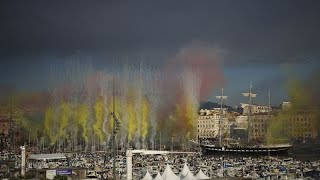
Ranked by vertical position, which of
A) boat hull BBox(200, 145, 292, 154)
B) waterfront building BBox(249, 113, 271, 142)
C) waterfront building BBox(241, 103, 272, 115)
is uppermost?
waterfront building BBox(241, 103, 272, 115)

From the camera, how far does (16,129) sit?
2719 inches

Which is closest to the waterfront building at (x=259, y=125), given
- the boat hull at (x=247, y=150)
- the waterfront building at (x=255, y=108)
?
the waterfront building at (x=255, y=108)

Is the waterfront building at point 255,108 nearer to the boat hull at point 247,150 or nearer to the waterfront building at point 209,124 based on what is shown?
the waterfront building at point 209,124

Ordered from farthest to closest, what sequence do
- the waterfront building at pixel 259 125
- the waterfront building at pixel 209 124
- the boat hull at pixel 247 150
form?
the waterfront building at pixel 209 124
the waterfront building at pixel 259 125
the boat hull at pixel 247 150

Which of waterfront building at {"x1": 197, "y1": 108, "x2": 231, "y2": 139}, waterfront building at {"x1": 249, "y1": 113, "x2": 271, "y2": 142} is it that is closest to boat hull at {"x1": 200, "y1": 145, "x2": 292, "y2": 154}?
waterfront building at {"x1": 249, "y1": 113, "x2": 271, "y2": 142}

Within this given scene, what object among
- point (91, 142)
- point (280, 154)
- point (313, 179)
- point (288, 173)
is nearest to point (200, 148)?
point (280, 154)

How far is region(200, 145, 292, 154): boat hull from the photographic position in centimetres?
6675

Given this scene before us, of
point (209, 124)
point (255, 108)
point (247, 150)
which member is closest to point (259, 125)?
point (209, 124)

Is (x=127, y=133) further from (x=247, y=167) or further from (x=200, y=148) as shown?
(x=247, y=167)

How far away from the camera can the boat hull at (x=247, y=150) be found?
6675 cm

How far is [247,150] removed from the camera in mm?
68875

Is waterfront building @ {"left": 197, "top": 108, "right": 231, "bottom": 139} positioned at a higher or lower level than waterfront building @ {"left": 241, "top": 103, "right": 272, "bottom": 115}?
lower

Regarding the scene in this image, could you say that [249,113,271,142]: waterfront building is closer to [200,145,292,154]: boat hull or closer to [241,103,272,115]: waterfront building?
[241,103,272,115]: waterfront building

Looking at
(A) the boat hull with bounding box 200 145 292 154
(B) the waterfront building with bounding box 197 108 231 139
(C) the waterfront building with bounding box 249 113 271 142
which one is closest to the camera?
(A) the boat hull with bounding box 200 145 292 154
